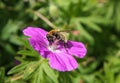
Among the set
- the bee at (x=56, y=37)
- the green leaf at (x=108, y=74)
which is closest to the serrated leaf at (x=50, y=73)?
the bee at (x=56, y=37)

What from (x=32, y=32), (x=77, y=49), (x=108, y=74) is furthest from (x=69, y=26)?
(x=32, y=32)

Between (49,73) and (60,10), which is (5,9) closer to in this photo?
(60,10)

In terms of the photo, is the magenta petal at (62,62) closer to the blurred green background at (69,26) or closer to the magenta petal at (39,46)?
the magenta petal at (39,46)

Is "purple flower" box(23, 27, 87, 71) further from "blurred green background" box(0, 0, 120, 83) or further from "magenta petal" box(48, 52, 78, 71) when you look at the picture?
"blurred green background" box(0, 0, 120, 83)

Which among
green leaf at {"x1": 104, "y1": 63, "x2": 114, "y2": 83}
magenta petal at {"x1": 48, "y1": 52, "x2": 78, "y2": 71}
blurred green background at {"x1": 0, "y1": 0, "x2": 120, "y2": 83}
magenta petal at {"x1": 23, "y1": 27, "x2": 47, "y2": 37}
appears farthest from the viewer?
blurred green background at {"x1": 0, "y1": 0, "x2": 120, "y2": 83}

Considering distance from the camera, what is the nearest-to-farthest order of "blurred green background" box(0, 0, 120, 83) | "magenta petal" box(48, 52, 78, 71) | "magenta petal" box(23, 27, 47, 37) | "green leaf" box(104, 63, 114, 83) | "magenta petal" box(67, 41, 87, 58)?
"magenta petal" box(48, 52, 78, 71), "magenta petal" box(23, 27, 47, 37), "magenta petal" box(67, 41, 87, 58), "green leaf" box(104, 63, 114, 83), "blurred green background" box(0, 0, 120, 83)

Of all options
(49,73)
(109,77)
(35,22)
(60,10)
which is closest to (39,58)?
(49,73)

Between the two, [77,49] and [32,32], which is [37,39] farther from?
[77,49]

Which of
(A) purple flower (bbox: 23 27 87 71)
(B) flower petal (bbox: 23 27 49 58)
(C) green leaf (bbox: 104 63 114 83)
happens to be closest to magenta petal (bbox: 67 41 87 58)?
(A) purple flower (bbox: 23 27 87 71)
